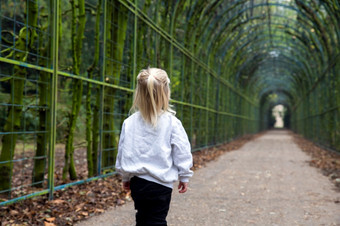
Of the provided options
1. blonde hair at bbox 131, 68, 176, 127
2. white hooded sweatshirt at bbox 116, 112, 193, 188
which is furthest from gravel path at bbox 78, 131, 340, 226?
blonde hair at bbox 131, 68, 176, 127

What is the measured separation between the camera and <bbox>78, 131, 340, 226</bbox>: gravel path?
4.32m

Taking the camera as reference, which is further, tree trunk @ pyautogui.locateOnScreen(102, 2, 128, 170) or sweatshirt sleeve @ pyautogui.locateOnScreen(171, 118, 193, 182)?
tree trunk @ pyautogui.locateOnScreen(102, 2, 128, 170)

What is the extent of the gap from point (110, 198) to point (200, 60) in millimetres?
9959

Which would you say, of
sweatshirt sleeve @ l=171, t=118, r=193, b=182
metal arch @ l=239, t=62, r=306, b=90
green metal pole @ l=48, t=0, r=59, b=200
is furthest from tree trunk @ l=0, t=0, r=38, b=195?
metal arch @ l=239, t=62, r=306, b=90

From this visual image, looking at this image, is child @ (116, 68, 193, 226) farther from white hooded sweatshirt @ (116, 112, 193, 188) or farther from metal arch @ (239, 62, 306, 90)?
metal arch @ (239, 62, 306, 90)

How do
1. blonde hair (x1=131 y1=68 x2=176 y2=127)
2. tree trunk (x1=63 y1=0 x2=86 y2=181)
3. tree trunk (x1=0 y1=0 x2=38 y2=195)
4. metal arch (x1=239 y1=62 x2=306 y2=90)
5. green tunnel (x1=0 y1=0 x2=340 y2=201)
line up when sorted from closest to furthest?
blonde hair (x1=131 y1=68 x2=176 y2=127)
tree trunk (x1=0 y1=0 x2=38 y2=195)
green tunnel (x1=0 y1=0 x2=340 y2=201)
tree trunk (x1=63 y1=0 x2=86 y2=181)
metal arch (x1=239 y1=62 x2=306 y2=90)

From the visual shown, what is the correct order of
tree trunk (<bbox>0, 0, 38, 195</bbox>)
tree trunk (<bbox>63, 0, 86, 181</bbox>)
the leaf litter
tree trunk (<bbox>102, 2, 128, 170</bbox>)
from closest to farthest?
the leaf litter → tree trunk (<bbox>0, 0, 38, 195</bbox>) → tree trunk (<bbox>63, 0, 86, 181</bbox>) → tree trunk (<bbox>102, 2, 128, 170</bbox>)

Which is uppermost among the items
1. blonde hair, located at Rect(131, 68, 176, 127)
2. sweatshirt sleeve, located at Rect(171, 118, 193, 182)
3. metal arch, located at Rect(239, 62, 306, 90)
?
metal arch, located at Rect(239, 62, 306, 90)

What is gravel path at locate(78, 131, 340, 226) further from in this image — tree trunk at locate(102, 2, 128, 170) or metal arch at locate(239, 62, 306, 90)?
metal arch at locate(239, 62, 306, 90)

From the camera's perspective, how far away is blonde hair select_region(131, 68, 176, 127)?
2.57 m

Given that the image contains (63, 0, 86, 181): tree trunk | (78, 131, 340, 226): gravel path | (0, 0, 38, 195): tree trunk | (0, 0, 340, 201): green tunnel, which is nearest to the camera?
(78, 131, 340, 226): gravel path

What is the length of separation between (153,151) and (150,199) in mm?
321

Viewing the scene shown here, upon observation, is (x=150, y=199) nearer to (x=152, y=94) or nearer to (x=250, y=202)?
(x=152, y=94)

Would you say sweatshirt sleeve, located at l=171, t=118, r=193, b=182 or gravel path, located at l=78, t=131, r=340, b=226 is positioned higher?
sweatshirt sleeve, located at l=171, t=118, r=193, b=182
